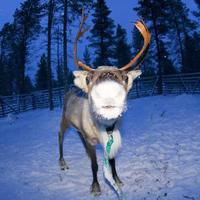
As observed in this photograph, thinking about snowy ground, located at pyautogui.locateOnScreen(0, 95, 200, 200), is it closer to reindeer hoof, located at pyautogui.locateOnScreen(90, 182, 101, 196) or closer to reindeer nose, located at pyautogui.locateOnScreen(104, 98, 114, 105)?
reindeer hoof, located at pyautogui.locateOnScreen(90, 182, 101, 196)

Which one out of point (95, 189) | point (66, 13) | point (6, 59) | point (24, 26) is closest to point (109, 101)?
point (95, 189)

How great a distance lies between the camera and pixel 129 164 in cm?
748

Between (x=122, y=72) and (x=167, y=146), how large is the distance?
4.78 m

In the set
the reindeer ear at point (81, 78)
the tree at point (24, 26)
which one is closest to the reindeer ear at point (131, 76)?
the reindeer ear at point (81, 78)

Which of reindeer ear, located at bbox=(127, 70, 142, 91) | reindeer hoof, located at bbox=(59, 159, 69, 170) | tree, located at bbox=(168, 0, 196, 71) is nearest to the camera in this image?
reindeer ear, located at bbox=(127, 70, 142, 91)

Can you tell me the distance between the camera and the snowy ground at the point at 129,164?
608cm

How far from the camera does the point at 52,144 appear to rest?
10641 mm

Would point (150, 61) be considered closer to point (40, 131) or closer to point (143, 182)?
point (40, 131)

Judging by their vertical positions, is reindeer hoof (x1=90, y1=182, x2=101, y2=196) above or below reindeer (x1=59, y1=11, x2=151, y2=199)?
below

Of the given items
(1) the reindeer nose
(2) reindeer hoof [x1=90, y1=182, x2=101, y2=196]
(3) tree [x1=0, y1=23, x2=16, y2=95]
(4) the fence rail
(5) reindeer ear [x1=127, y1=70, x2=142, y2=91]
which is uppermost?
(3) tree [x1=0, y1=23, x2=16, y2=95]

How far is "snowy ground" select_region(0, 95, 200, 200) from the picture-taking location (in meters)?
6.08

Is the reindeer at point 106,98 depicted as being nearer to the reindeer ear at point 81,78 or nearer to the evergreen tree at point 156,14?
the reindeer ear at point 81,78

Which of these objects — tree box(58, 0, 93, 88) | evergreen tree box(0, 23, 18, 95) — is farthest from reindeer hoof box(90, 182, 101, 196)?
evergreen tree box(0, 23, 18, 95)

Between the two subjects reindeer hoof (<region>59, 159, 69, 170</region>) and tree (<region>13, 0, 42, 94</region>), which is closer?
reindeer hoof (<region>59, 159, 69, 170</region>)
